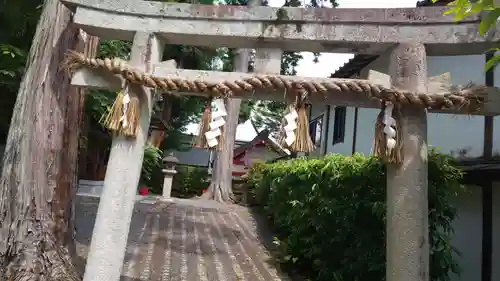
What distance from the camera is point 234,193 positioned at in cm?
1703

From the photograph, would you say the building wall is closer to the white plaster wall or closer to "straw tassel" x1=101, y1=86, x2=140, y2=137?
the white plaster wall

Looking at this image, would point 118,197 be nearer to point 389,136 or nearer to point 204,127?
point 204,127

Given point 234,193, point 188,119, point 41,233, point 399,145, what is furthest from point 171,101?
point 399,145

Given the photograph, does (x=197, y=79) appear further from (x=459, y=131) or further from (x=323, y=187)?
(x=459, y=131)

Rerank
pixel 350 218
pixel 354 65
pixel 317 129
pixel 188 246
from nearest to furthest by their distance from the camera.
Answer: pixel 350 218
pixel 188 246
pixel 354 65
pixel 317 129

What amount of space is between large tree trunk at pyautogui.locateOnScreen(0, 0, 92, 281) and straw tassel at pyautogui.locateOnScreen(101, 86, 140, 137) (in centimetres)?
128

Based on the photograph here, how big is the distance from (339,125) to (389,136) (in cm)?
937

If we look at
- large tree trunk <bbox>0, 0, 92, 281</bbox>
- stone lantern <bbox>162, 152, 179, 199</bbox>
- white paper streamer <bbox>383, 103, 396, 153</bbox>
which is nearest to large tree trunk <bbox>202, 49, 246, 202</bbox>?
stone lantern <bbox>162, 152, 179, 199</bbox>

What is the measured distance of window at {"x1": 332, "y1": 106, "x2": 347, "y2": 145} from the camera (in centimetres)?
1189

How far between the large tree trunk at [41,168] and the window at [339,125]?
8.87m

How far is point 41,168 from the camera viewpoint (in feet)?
13.4

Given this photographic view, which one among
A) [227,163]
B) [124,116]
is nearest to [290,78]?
[124,116]

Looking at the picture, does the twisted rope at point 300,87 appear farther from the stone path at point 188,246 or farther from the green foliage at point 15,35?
the green foliage at point 15,35

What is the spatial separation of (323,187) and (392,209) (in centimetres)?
301
